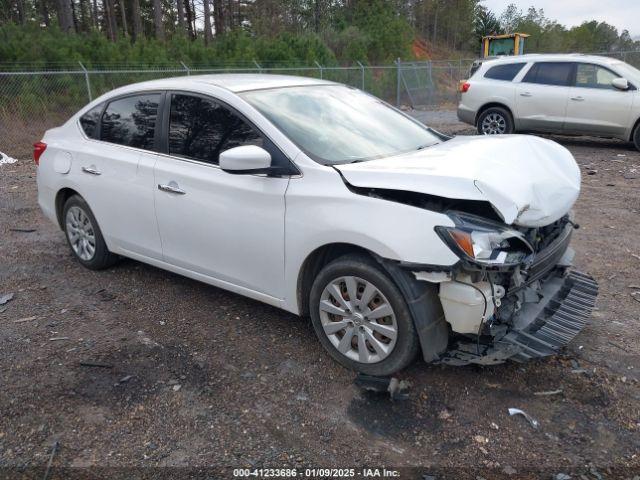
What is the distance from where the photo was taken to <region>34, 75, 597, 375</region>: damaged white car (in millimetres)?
2969

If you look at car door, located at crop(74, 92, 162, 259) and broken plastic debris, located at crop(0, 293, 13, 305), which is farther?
broken plastic debris, located at crop(0, 293, 13, 305)

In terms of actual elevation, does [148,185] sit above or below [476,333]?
above

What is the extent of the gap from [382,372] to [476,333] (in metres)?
0.61

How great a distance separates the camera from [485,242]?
2.88 metres

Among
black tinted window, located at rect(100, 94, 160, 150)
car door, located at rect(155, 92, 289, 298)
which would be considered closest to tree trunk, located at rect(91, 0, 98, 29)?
black tinted window, located at rect(100, 94, 160, 150)

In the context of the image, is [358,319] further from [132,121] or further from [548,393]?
[132,121]

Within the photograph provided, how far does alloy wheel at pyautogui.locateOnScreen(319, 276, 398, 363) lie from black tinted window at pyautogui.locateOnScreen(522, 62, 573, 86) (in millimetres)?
9393

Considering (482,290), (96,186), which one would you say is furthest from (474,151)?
(96,186)

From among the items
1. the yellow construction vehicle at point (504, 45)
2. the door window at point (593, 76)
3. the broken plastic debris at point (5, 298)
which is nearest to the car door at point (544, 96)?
the door window at point (593, 76)

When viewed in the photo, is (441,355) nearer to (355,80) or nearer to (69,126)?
(69,126)

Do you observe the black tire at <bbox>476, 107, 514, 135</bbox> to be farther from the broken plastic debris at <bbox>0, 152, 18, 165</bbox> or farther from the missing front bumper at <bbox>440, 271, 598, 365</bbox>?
the broken plastic debris at <bbox>0, 152, 18, 165</bbox>

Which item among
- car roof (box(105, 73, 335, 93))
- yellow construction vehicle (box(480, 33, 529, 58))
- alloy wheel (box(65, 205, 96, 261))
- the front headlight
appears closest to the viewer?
the front headlight

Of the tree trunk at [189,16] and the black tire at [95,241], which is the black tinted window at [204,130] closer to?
the black tire at [95,241]

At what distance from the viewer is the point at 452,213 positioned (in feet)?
9.72
